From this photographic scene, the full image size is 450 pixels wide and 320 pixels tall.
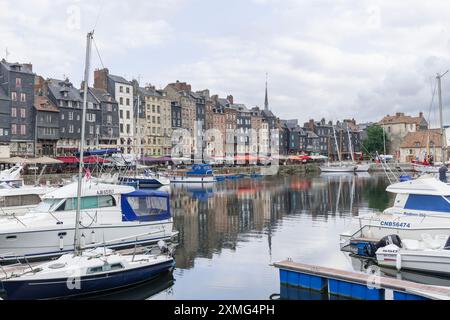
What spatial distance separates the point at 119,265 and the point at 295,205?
1098 inches

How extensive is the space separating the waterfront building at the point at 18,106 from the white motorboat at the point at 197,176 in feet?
71.7

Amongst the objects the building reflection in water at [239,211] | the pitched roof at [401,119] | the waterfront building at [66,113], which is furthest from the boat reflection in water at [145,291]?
the pitched roof at [401,119]

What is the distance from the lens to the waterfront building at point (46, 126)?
7025 centimetres

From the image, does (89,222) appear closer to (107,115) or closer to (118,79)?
(107,115)

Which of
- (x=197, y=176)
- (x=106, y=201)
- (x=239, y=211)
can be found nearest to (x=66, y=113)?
(x=197, y=176)

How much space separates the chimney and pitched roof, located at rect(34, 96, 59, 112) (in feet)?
48.4

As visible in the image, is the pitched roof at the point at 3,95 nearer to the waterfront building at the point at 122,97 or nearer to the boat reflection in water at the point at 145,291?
the waterfront building at the point at 122,97

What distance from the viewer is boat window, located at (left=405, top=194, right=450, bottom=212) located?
2116cm

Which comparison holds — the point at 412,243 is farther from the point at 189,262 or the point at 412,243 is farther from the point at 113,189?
the point at 113,189

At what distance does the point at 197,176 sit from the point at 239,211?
33538 millimetres

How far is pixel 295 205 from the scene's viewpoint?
42.3 m

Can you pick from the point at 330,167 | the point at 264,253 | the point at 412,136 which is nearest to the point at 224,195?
the point at 264,253

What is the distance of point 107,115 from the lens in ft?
272
